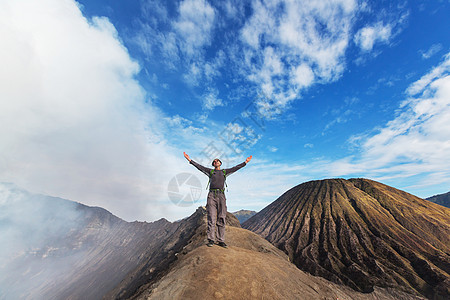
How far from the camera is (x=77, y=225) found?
161 metres

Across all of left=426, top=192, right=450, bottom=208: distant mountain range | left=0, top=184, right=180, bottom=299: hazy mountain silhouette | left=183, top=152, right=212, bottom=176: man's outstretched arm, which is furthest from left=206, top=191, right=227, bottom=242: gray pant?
left=426, top=192, right=450, bottom=208: distant mountain range

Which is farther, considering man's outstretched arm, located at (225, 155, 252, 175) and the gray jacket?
man's outstretched arm, located at (225, 155, 252, 175)

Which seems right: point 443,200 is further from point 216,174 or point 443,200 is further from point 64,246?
point 64,246

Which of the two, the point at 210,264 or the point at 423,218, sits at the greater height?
the point at 423,218

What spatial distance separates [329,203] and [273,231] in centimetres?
2975

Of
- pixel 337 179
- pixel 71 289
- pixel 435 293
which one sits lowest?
pixel 71 289

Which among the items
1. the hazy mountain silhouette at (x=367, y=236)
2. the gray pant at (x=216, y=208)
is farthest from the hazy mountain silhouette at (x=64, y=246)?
the gray pant at (x=216, y=208)

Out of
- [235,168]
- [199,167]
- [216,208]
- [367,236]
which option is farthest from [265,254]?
[367,236]

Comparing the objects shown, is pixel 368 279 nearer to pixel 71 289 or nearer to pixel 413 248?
pixel 413 248

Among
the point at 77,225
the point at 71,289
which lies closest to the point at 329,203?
the point at 71,289

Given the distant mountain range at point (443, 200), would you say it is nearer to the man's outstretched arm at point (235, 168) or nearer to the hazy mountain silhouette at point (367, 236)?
the hazy mountain silhouette at point (367, 236)

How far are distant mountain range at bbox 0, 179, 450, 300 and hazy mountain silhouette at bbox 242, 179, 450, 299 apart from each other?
325 millimetres

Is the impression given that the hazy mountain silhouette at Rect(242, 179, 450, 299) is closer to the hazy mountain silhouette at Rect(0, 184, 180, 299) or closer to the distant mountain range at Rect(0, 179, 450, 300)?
the distant mountain range at Rect(0, 179, 450, 300)

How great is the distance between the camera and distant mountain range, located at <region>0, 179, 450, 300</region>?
27.6 feet
